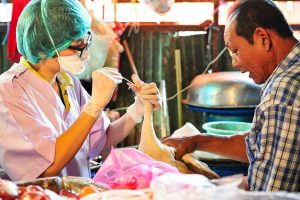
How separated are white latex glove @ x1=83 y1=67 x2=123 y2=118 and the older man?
0.88 meters

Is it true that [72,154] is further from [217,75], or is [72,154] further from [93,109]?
[217,75]

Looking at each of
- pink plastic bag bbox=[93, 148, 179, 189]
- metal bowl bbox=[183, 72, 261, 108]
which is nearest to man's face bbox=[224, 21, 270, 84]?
pink plastic bag bbox=[93, 148, 179, 189]

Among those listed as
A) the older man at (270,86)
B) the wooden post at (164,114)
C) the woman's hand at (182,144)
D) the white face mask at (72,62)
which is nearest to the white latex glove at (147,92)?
the woman's hand at (182,144)

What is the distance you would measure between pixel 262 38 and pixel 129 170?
1141 millimetres

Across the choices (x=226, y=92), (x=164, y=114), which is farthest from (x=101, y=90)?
(x=164, y=114)

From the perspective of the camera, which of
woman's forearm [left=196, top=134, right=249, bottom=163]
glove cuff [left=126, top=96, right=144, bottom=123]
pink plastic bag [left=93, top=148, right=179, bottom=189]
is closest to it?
pink plastic bag [left=93, top=148, right=179, bottom=189]

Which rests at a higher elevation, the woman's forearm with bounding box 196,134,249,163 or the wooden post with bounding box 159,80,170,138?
the woman's forearm with bounding box 196,134,249,163

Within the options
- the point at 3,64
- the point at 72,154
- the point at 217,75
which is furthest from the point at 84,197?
the point at 3,64

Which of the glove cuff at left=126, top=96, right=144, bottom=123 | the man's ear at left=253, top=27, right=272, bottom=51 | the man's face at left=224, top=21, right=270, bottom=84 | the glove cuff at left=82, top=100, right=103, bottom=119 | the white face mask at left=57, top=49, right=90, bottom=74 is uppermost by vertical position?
the man's ear at left=253, top=27, right=272, bottom=51

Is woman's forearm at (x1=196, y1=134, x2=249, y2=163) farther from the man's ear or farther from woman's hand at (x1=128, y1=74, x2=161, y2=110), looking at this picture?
the man's ear

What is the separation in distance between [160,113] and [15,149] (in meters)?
4.22

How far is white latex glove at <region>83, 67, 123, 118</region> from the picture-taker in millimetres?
2941

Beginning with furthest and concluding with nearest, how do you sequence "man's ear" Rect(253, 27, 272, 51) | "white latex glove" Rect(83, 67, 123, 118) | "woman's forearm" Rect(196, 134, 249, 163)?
1. "woman's forearm" Rect(196, 134, 249, 163)
2. "white latex glove" Rect(83, 67, 123, 118)
3. "man's ear" Rect(253, 27, 272, 51)

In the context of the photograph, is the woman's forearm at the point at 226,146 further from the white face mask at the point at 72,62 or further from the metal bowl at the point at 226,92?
the metal bowl at the point at 226,92
